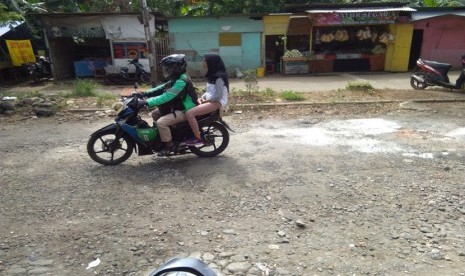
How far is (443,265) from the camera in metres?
3.00

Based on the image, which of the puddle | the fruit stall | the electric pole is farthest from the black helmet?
the fruit stall

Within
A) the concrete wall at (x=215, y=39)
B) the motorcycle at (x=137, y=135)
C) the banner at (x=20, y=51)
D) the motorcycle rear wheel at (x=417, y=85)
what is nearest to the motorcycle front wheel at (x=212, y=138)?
the motorcycle at (x=137, y=135)

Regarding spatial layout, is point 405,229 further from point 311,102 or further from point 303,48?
point 303,48

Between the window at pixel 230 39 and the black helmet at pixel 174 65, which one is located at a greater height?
the black helmet at pixel 174 65

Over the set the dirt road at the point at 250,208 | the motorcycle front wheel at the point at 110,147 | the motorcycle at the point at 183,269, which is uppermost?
the motorcycle at the point at 183,269

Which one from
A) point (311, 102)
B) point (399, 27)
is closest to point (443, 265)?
point (311, 102)

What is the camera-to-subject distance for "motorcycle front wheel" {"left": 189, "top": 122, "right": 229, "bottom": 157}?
548 centimetres

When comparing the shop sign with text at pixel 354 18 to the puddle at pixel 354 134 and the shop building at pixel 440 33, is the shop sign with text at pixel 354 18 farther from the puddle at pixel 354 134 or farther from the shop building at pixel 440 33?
the puddle at pixel 354 134

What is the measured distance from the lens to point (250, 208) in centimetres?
401

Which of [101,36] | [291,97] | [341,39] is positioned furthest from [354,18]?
[101,36]

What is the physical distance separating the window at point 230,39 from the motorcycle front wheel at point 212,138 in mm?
11724

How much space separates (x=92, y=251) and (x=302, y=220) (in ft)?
6.72

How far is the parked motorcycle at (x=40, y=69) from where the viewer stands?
16078mm

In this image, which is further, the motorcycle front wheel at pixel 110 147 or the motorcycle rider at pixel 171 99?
the motorcycle front wheel at pixel 110 147
